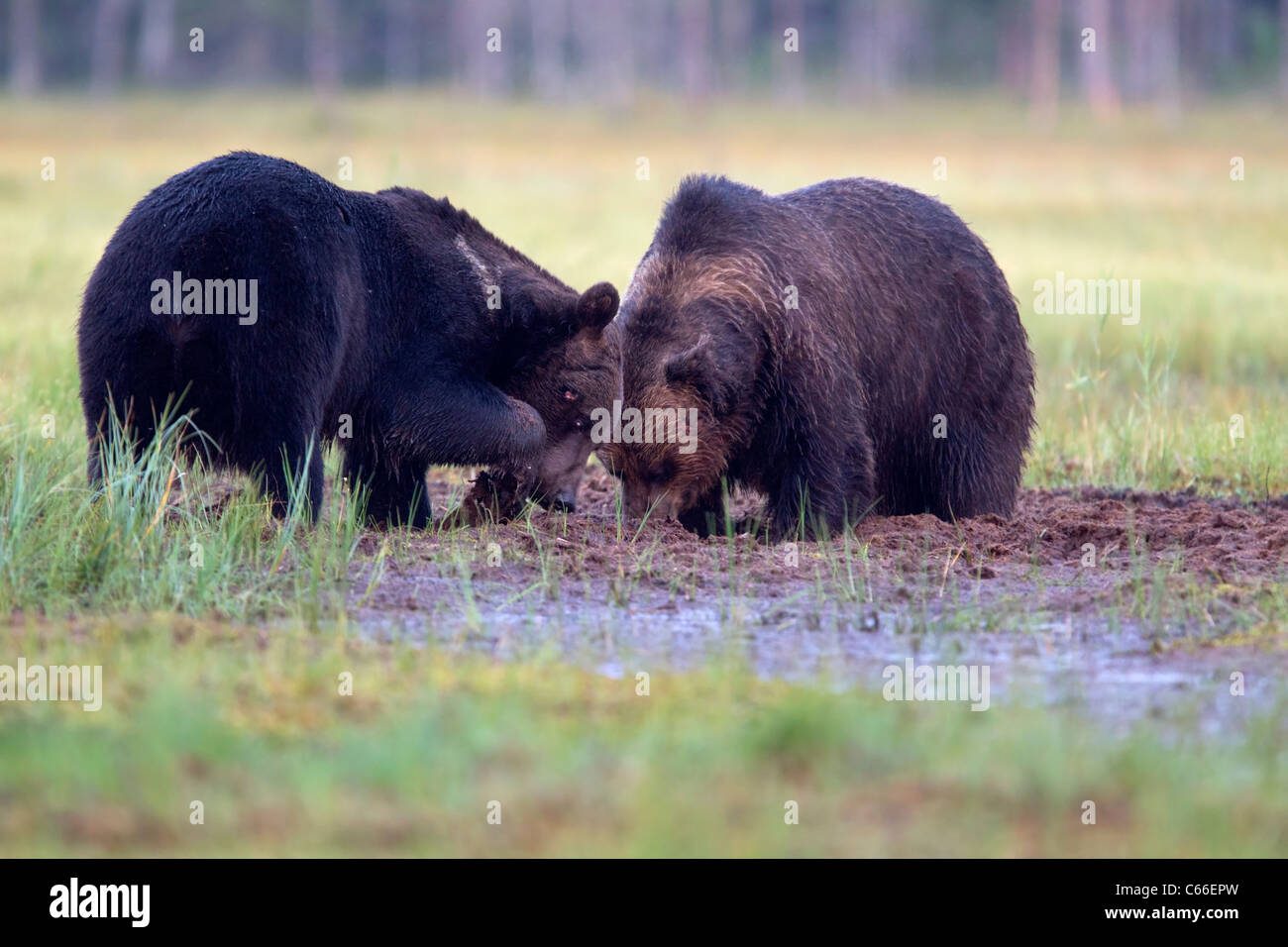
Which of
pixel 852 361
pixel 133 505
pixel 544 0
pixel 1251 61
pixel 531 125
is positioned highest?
pixel 544 0

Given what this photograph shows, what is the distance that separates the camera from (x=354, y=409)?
6977mm

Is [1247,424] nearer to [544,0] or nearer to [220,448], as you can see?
[220,448]

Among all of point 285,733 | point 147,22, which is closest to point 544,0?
point 147,22

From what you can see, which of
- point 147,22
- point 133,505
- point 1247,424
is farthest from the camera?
point 147,22

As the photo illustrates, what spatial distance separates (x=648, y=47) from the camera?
59281 millimetres

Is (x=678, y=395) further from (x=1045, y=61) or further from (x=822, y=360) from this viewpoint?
(x=1045, y=61)

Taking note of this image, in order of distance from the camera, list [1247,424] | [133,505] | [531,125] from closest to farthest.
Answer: [133,505] < [1247,424] < [531,125]

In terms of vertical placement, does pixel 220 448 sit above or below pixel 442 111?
below

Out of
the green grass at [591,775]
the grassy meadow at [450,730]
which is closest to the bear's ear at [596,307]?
the grassy meadow at [450,730]

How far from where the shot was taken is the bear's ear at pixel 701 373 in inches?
270

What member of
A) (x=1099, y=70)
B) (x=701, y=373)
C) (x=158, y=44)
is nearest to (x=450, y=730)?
(x=701, y=373)

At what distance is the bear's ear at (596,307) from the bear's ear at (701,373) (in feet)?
1.18

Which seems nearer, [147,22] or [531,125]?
[531,125]

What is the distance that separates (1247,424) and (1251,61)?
52429mm
